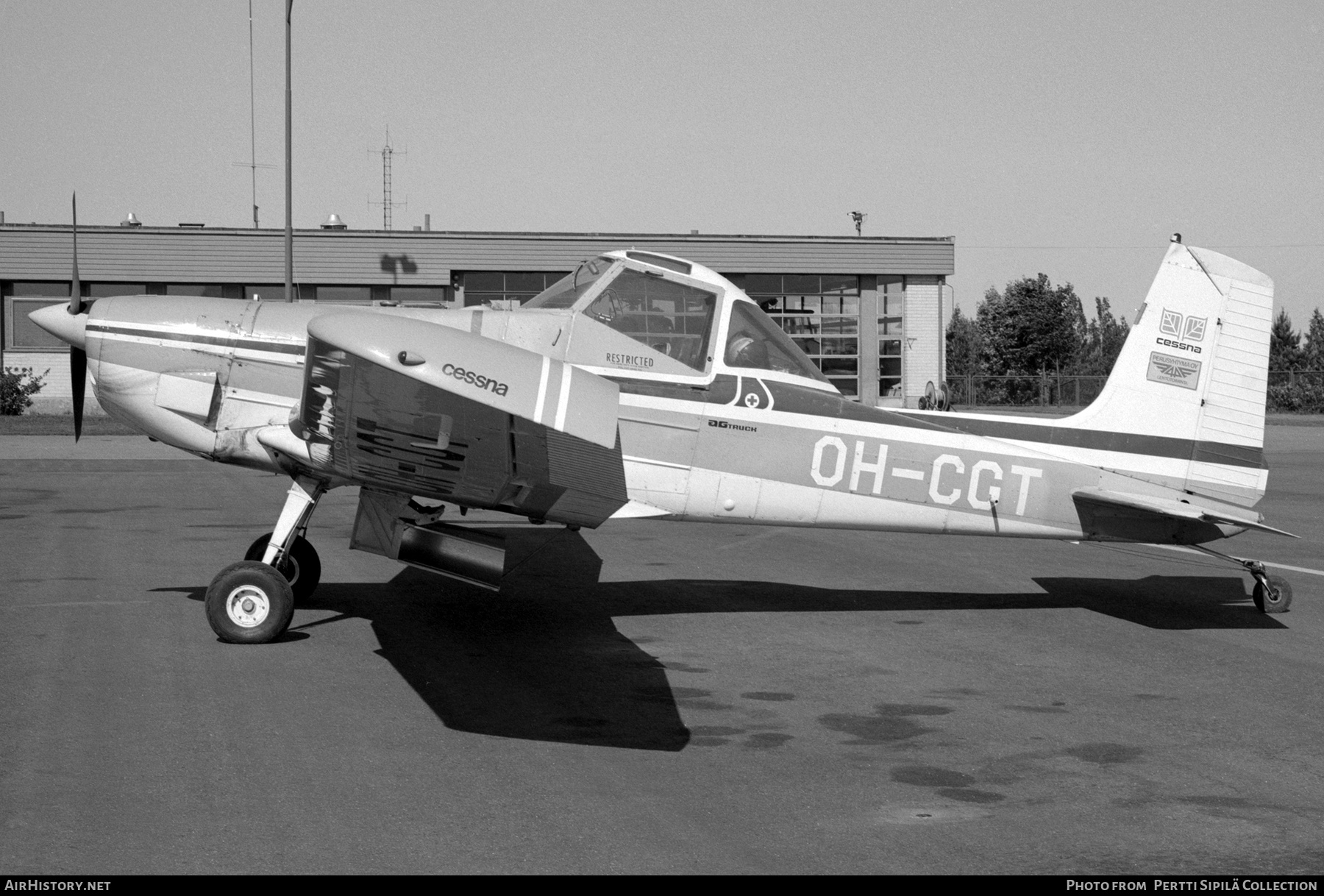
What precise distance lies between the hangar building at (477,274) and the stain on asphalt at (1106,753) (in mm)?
31512

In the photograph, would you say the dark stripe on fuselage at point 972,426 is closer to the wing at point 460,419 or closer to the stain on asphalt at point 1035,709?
the wing at point 460,419

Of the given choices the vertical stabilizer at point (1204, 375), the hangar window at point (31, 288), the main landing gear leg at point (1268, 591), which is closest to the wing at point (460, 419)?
the vertical stabilizer at point (1204, 375)

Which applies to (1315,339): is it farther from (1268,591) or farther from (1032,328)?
(1268,591)

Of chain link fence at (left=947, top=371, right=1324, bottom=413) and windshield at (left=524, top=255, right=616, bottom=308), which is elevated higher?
windshield at (left=524, top=255, right=616, bottom=308)

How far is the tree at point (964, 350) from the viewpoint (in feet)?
270

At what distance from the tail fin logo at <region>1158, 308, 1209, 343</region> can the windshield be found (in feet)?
14.3

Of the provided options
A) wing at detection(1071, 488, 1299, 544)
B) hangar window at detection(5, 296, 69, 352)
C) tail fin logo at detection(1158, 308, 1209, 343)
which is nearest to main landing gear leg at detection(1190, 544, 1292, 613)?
wing at detection(1071, 488, 1299, 544)

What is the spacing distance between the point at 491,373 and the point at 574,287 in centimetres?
323

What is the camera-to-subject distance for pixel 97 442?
2616 cm

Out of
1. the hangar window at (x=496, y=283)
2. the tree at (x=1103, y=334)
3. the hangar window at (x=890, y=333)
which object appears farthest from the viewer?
the tree at (x=1103, y=334)

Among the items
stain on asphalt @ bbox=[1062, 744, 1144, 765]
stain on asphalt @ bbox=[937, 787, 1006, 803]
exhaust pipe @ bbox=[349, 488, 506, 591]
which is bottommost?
stain on asphalt @ bbox=[1062, 744, 1144, 765]

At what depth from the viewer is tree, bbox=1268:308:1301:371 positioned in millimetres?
62406

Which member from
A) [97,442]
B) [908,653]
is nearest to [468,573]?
[908,653]

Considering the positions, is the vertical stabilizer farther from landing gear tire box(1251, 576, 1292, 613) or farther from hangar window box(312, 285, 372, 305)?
hangar window box(312, 285, 372, 305)
